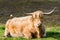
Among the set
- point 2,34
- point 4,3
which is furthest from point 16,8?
point 2,34

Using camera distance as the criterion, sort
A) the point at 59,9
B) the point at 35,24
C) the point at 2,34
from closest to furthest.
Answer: the point at 35,24, the point at 2,34, the point at 59,9

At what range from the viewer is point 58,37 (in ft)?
42.1

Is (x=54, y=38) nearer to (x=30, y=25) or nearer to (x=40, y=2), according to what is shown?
(x=30, y=25)

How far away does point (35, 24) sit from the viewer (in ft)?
40.8

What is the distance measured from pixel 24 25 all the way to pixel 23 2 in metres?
19.6

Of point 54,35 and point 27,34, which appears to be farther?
point 54,35

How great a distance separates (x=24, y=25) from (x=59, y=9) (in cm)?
1549

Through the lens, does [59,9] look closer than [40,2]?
Yes

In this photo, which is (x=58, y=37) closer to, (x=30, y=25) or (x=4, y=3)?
(x=30, y=25)

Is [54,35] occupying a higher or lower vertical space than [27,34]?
lower

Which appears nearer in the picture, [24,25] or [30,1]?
[24,25]

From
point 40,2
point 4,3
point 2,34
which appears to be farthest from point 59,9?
point 2,34

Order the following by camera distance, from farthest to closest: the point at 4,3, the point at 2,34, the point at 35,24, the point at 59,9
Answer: the point at 4,3 → the point at 59,9 → the point at 2,34 → the point at 35,24

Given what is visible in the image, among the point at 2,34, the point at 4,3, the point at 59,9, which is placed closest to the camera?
the point at 2,34
